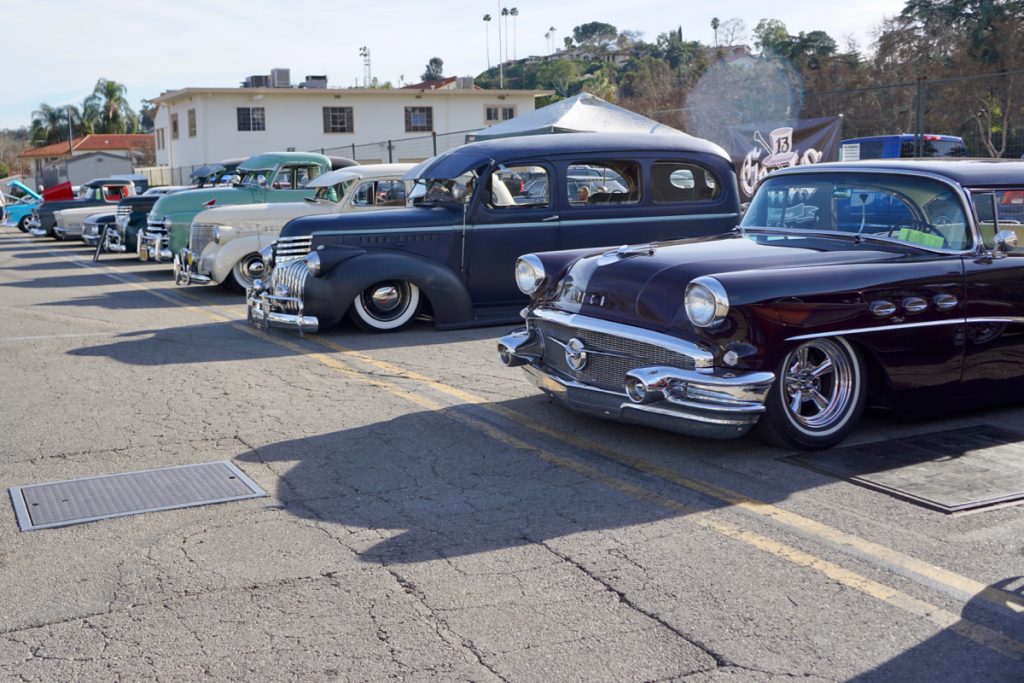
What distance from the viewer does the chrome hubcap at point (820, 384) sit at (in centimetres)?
554

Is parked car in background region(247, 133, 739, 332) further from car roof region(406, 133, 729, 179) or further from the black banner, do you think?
the black banner

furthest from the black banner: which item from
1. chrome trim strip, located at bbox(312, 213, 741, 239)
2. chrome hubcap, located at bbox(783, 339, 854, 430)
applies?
chrome hubcap, located at bbox(783, 339, 854, 430)

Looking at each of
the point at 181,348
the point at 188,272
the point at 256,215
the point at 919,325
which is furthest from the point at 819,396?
the point at 188,272

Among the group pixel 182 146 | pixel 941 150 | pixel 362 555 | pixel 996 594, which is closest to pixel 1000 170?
pixel 996 594

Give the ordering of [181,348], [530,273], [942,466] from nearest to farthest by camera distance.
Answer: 1. [942,466]
2. [530,273]
3. [181,348]

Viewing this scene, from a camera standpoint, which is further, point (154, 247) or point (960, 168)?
point (154, 247)

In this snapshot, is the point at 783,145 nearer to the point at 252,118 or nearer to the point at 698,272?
the point at 698,272

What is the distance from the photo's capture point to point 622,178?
10648 millimetres

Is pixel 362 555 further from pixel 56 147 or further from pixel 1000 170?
pixel 56 147

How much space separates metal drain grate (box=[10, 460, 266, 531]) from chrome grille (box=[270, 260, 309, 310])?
4.36 meters

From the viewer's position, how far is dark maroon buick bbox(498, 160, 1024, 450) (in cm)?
531

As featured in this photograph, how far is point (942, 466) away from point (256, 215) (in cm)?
1050

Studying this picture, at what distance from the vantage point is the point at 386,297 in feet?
33.0

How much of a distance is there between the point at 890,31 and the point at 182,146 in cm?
2941
